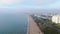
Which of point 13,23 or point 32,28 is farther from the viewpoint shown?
point 13,23

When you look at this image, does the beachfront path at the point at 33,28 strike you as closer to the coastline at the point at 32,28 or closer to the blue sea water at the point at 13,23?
the coastline at the point at 32,28

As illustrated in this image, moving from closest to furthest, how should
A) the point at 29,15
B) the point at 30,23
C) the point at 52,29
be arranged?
the point at 52,29, the point at 30,23, the point at 29,15

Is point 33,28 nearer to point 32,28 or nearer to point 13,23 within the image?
point 32,28

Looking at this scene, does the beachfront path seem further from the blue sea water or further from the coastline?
the blue sea water

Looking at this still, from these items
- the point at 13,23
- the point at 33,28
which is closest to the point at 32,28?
the point at 33,28

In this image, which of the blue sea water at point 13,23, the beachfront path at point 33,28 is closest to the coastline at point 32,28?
the beachfront path at point 33,28

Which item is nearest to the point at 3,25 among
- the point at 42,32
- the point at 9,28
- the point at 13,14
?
the point at 9,28

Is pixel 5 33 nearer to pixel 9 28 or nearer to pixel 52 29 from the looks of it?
pixel 9 28

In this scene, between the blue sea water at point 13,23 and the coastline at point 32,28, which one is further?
the blue sea water at point 13,23
